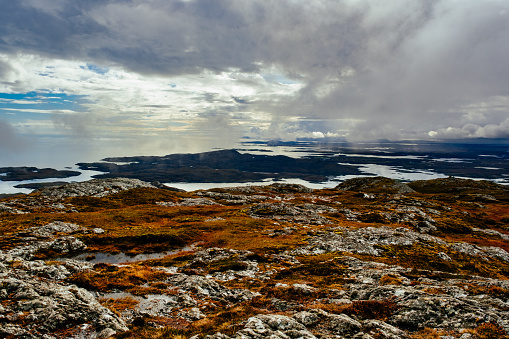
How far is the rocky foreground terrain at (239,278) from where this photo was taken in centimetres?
1888

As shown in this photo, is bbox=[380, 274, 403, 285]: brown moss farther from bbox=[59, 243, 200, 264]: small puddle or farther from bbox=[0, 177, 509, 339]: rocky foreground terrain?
bbox=[59, 243, 200, 264]: small puddle

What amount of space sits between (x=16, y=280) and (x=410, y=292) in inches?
1470

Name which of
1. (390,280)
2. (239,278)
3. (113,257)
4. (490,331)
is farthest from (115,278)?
(490,331)

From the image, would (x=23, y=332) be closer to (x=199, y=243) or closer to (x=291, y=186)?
(x=199, y=243)

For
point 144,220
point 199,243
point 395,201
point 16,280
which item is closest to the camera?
point 16,280

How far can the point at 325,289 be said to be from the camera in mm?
29219

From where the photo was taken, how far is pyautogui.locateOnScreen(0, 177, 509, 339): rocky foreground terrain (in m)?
18.9

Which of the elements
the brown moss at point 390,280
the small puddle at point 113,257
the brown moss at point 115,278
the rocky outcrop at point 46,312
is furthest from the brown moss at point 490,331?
the small puddle at point 113,257

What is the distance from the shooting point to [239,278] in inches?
1389

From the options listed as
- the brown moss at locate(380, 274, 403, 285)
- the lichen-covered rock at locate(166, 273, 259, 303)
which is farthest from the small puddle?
the brown moss at locate(380, 274, 403, 285)

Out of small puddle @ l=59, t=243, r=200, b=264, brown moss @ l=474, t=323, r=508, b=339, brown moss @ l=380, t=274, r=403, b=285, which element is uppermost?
brown moss @ l=474, t=323, r=508, b=339

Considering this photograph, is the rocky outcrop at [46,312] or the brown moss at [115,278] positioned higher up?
the rocky outcrop at [46,312]

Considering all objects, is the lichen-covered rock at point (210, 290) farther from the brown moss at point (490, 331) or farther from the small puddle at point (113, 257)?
the brown moss at point (490, 331)

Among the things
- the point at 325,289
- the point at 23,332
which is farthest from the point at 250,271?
the point at 23,332
